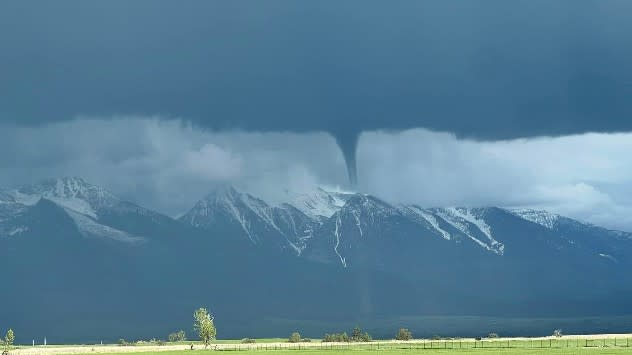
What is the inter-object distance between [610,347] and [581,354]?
84.5 ft

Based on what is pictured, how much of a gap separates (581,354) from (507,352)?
15.0 metres

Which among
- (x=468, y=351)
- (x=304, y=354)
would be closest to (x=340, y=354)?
(x=304, y=354)

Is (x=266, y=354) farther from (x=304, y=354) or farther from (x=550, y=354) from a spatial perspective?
(x=550, y=354)

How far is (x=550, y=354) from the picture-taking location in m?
170

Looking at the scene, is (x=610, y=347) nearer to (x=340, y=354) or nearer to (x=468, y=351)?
(x=468, y=351)

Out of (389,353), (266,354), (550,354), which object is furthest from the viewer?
(266,354)

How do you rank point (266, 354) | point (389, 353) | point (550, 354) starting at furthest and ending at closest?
point (266, 354), point (389, 353), point (550, 354)

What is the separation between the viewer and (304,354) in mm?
191625

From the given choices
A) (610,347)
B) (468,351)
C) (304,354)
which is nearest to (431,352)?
(468,351)

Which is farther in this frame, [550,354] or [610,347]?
[610,347]

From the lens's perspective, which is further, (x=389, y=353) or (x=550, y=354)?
(x=389, y=353)

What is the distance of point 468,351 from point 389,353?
52.1 ft

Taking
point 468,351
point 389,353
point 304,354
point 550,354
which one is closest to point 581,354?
point 550,354

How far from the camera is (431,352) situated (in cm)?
18788
